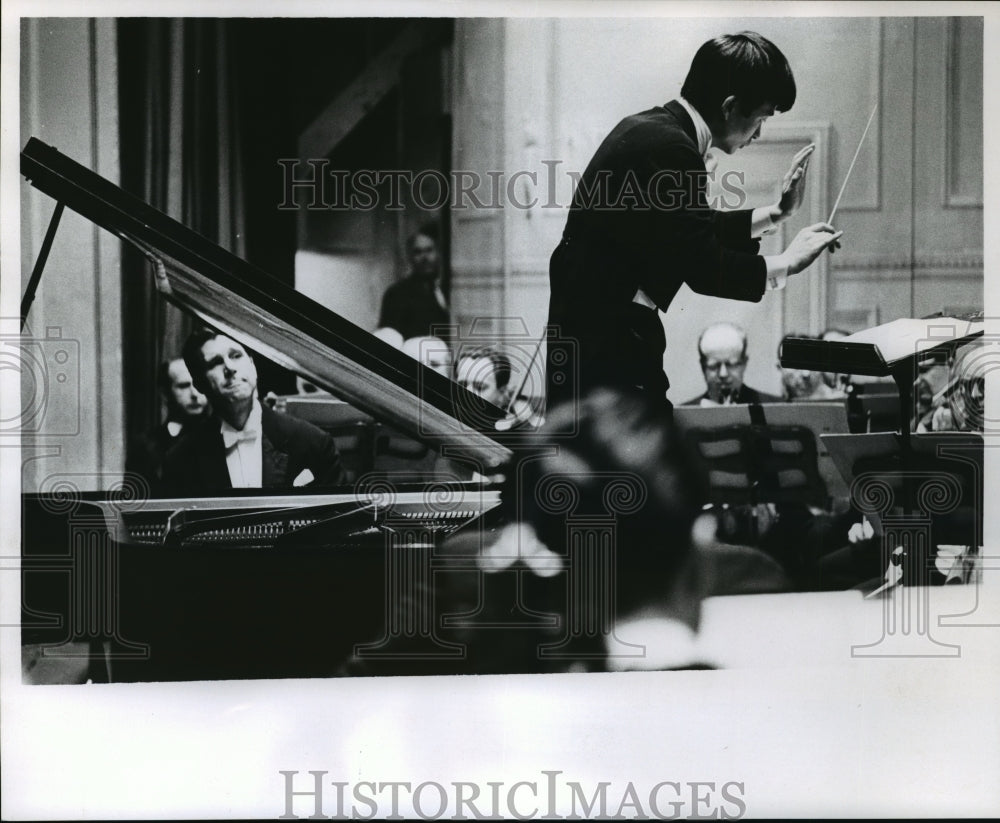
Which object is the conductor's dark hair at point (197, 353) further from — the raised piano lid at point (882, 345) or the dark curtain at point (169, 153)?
the raised piano lid at point (882, 345)

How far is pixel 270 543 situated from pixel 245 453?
0.28m

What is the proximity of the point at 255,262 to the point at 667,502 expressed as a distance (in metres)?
1.43

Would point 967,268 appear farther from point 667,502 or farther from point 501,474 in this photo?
point 501,474

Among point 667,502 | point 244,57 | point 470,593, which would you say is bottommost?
point 470,593

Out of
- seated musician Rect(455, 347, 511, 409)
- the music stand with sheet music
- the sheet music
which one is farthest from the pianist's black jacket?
the sheet music

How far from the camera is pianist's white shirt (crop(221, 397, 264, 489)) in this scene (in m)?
2.87

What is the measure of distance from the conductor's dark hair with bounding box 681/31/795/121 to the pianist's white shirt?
5.42ft

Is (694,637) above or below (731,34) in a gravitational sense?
below

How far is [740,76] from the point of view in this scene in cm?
292

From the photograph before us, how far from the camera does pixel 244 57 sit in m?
2.86

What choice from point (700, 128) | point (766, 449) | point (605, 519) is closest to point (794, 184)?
point (700, 128)

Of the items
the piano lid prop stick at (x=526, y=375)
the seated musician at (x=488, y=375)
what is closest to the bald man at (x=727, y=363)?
the piano lid prop stick at (x=526, y=375)

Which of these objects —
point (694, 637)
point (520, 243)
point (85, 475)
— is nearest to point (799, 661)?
point (694, 637)

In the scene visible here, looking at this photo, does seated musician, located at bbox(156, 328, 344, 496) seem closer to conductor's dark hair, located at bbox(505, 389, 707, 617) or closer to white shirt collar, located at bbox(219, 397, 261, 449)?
white shirt collar, located at bbox(219, 397, 261, 449)
